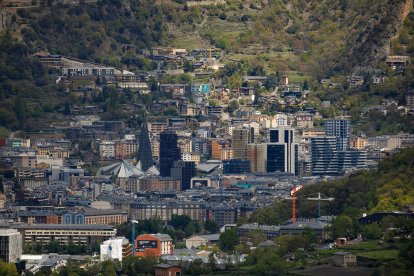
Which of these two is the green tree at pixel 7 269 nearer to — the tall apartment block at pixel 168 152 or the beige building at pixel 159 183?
the beige building at pixel 159 183

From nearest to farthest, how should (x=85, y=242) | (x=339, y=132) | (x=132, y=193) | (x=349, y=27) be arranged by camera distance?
(x=85, y=242), (x=132, y=193), (x=339, y=132), (x=349, y=27)

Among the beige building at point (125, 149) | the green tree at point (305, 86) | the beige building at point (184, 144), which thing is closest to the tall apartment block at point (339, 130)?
the beige building at point (184, 144)

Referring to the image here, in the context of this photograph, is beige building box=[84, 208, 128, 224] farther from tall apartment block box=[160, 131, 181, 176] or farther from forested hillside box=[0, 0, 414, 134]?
forested hillside box=[0, 0, 414, 134]

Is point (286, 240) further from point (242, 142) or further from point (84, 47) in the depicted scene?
point (84, 47)

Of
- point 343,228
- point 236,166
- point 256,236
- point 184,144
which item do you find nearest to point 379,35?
point 184,144

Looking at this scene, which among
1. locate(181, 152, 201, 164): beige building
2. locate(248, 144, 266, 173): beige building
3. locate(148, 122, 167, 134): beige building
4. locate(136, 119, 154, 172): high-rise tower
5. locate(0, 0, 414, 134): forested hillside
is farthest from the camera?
locate(0, 0, 414, 134): forested hillside

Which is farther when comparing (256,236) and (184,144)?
(184,144)

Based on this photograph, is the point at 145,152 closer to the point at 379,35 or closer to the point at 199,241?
the point at 379,35

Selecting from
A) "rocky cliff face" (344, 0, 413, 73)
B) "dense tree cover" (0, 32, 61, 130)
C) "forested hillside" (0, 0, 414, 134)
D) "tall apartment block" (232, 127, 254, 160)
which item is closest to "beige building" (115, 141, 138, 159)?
"forested hillside" (0, 0, 414, 134)

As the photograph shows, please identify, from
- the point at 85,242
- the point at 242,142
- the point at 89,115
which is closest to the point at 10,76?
the point at 89,115
